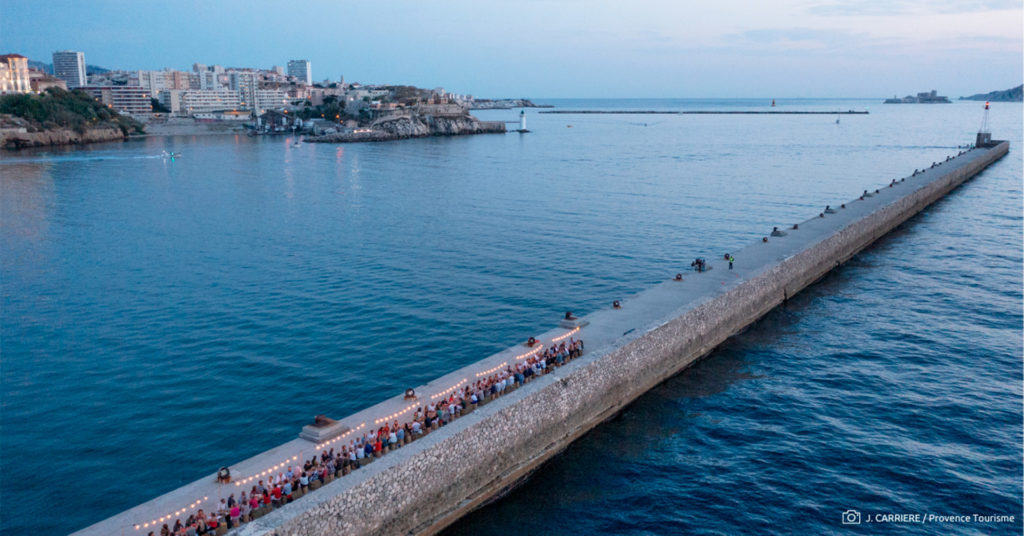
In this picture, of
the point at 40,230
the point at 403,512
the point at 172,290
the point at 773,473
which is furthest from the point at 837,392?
the point at 40,230

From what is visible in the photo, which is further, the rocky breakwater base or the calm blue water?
the rocky breakwater base

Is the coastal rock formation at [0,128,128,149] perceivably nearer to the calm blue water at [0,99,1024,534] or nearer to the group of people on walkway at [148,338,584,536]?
the calm blue water at [0,99,1024,534]

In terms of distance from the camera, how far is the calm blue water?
74.0 feet

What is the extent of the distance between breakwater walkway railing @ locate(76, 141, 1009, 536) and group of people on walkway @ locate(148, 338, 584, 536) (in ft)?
1.94

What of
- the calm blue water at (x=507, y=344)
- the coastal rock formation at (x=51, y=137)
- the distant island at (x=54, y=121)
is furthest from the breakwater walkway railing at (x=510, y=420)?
the distant island at (x=54, y=121)

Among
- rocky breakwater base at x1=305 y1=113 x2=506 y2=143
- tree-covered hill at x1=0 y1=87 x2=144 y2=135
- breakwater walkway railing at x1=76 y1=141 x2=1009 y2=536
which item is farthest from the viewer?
rocky breakwater base at x1=305 y1=113 x2=506 y2=143

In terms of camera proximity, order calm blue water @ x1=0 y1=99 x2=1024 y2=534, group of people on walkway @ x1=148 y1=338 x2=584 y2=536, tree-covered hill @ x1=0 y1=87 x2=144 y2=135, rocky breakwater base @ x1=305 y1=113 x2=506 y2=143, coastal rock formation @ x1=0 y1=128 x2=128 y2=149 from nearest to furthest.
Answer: group of people on walkway @ x1=148 y1=338 x2=584 y2=536 < calm blue water @ x1=0 y1=99 x2=1024 y2=534 < coastal rock formation @ x1=0 y1=128 x2=128 y2=149 < tree-covered hill @ x1=0 y1=87 x2=144 y2=135 < rocky breakwater base @ x1=305 y1=113 x2=506 y2=143

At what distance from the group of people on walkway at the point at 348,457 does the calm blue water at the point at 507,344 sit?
10.5 feet

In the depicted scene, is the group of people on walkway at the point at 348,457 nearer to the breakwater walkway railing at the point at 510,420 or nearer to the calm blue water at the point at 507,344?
the breakwater walkway railing at the point at 510,420

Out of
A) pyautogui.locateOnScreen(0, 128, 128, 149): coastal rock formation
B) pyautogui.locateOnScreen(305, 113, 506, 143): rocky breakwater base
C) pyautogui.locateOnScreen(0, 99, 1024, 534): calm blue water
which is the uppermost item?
pyautogui.locateOnScreen(305, 113, 506, 143): rocky breakwater base

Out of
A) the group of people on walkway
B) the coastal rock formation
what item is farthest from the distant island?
the group of people on walkway

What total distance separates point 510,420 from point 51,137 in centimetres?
16856

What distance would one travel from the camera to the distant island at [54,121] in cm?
14712

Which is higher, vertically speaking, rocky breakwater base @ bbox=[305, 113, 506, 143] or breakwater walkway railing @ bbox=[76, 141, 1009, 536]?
rocky breakwater base @ bbox=[305, 113, 506, 143]
